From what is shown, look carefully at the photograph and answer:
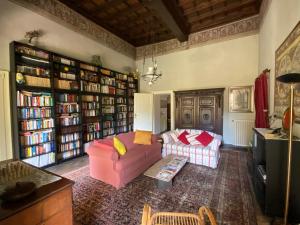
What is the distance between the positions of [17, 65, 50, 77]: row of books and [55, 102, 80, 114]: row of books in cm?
74

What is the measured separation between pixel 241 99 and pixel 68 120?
5.02 m

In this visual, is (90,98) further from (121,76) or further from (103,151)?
(103,151)

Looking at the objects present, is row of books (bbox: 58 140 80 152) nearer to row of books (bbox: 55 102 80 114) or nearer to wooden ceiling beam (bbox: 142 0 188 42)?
row of books (bbox: 55 102 80 114)

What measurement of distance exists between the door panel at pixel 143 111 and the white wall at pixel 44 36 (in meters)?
1.74

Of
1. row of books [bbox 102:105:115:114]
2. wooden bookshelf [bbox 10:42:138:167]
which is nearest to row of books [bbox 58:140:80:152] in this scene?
wooden bookshelf [bbox 10:42:138:167]

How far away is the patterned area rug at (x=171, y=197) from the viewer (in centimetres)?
189

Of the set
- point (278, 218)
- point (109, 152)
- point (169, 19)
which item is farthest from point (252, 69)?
point (109, 152)

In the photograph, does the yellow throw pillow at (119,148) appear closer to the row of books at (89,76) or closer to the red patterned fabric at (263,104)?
the row of books at (89,76)

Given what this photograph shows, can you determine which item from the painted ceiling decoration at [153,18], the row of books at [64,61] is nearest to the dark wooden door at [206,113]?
the painted ceiling decoration at [153,18]

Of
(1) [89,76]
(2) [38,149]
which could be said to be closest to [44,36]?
(1) [89,76]

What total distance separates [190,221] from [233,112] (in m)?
4.23

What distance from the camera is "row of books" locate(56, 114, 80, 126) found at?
3.74 meters

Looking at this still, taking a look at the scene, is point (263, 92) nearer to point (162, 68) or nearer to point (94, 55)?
point (162, 68)

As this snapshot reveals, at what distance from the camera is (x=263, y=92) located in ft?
10.8
